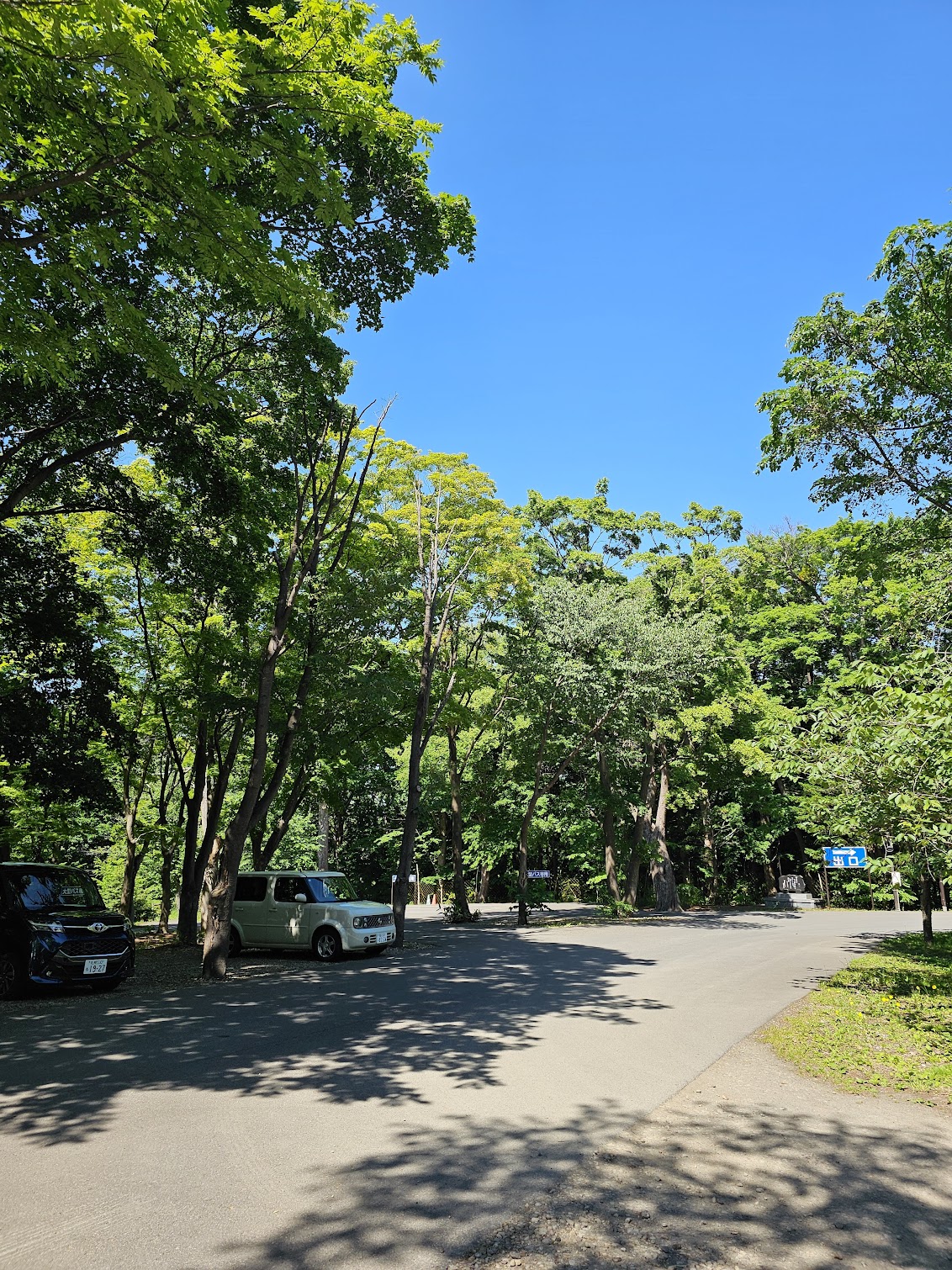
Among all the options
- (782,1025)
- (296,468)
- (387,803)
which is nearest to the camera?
(782,1025)

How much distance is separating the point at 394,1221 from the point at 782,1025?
627 centimetres

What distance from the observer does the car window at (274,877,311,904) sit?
48.7ft

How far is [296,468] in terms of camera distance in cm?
1441

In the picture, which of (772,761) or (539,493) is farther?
(539,493)

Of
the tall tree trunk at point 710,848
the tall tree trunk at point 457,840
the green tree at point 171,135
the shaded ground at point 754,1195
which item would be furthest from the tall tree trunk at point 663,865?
the green tree at point 171,135

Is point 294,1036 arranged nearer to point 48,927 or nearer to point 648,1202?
point 48,927

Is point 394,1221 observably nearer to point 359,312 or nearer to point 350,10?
point 350,10

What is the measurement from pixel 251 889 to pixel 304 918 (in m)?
1.44

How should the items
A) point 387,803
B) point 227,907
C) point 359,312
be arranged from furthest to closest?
point 387,803 < point 227,907 < point 359,312

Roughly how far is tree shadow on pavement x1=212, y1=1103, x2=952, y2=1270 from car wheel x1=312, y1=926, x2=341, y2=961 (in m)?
9.88

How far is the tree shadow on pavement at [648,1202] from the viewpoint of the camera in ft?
11.0

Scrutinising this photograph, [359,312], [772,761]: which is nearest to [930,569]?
[772,761]

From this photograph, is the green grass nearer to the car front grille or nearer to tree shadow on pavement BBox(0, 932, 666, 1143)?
tree shadow on pavement BBox(0, 932, 666, 1143)

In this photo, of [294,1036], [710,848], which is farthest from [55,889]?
[710,848]
